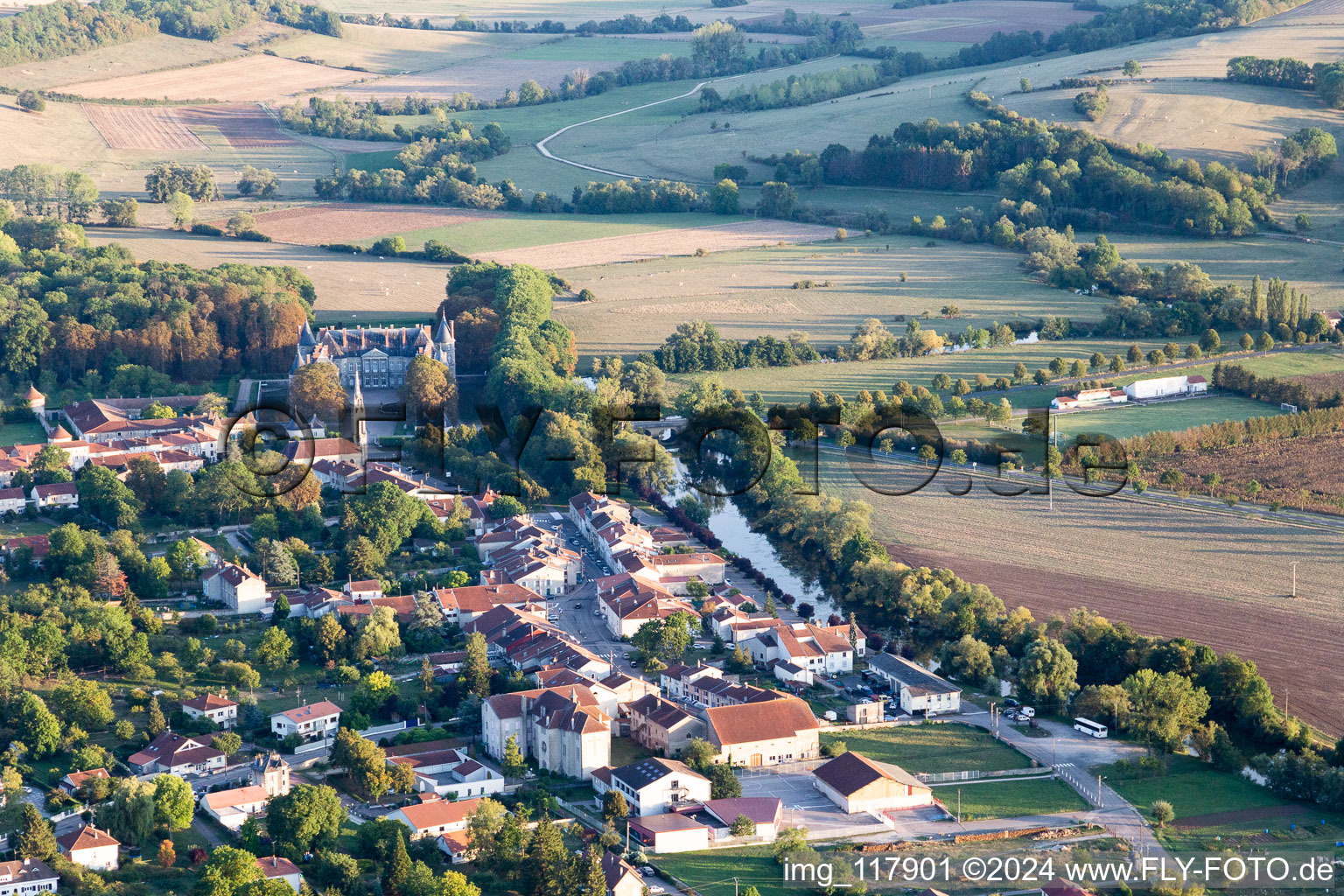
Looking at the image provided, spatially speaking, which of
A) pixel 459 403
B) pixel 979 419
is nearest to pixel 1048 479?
pixel 979 419

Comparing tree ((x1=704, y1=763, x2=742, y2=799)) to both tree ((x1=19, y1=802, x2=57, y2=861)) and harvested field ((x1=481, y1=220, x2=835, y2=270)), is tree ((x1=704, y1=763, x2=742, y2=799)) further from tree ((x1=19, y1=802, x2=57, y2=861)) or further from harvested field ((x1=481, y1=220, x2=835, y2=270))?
harvested field ((x1=481, y1=220, x2=835, y2=270))

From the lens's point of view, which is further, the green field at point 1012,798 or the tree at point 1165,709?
the tree at point 1165,709

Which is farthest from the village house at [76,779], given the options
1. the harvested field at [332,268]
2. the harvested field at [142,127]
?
the harvested field at [142,127]

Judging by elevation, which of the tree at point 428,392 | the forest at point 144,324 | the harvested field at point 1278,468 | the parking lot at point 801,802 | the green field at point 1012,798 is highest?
the forest at point 144,324

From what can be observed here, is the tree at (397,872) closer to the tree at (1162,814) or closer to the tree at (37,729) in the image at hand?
the tree at (37,729)

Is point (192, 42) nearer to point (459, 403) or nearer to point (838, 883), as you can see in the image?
point (459, 403)

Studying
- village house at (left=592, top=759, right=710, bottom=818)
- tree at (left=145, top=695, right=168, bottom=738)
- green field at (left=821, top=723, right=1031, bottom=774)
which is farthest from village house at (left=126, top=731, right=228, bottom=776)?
green field at (left=821, top=723, right=1031, bottom=774)
